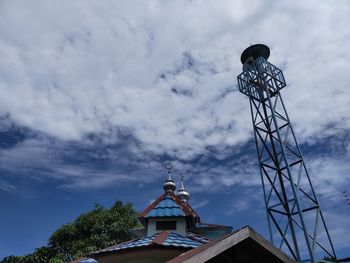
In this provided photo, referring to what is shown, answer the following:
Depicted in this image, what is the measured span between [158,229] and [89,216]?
21282 mm

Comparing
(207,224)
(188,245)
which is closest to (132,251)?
(188,245)

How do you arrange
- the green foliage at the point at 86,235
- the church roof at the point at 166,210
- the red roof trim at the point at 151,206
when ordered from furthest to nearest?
the green foliage at the point at 86,235, the red roof trim at the point at 151,206, the church roof at the point at 166,210

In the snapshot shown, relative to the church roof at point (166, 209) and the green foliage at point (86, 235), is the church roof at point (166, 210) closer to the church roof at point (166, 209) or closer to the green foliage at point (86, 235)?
the church roof at point (166, 209)

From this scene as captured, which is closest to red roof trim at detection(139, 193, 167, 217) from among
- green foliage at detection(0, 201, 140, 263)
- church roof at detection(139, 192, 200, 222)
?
church roof at detection(139, 192, 200, 222)

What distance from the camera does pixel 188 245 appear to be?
9430mm

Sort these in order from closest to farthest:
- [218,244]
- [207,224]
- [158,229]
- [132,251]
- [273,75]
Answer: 1. [218,244]
2. [132,251]
3. [158,229]
4. [207,224]
5. [273,75]

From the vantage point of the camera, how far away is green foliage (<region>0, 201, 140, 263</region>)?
2825 cm

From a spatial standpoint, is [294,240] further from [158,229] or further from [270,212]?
[158,229]

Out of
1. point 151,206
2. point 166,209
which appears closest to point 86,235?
point 151,206

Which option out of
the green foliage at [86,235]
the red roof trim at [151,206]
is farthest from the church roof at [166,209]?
the green foliage at [86,235]

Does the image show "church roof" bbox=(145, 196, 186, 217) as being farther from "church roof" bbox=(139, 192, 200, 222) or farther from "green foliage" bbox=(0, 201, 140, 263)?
"green foliage" bbox=(0, 201, 140, 263)

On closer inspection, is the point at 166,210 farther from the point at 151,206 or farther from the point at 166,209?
the point at 151,206

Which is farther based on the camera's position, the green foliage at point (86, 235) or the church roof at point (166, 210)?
the green foliage at point (86, 235)

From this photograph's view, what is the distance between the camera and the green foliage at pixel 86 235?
28250mm
